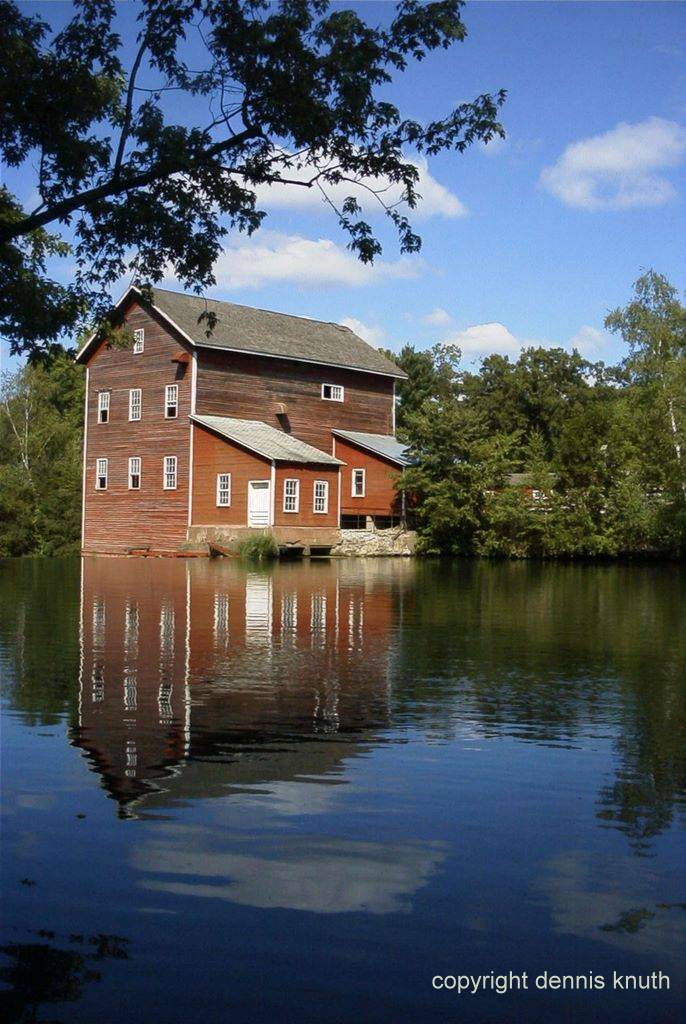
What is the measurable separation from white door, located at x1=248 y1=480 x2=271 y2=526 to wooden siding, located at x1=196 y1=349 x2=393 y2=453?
539 cm

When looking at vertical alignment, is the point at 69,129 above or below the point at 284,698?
above

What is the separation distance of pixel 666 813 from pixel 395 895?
205 cm

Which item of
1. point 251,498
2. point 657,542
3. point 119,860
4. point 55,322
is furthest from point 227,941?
point 657,542

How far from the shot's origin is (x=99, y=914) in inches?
168

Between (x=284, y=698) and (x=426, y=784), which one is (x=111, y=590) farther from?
(x=426, y=784)

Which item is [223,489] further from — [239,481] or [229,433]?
[229,433]

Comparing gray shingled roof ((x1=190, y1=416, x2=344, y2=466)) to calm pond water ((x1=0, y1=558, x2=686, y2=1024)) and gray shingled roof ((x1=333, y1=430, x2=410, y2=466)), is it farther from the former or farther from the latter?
calm pond water ((x1=0, y1=558, x2=686, y2=1024))

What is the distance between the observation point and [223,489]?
47.2 metres

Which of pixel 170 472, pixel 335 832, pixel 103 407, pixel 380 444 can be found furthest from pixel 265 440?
pixel 335 832

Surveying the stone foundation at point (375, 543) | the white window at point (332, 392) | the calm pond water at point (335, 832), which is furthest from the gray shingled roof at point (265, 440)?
the calm pond water at point (335, 832)

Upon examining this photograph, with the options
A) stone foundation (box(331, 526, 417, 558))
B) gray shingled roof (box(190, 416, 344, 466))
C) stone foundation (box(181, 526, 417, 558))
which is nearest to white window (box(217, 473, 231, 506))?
stone foundation (box(181, 526, 417, 558))

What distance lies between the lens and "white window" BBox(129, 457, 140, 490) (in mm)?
51625

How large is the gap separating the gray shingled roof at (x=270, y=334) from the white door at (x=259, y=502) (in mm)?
7395

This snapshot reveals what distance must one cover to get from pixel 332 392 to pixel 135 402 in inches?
392
